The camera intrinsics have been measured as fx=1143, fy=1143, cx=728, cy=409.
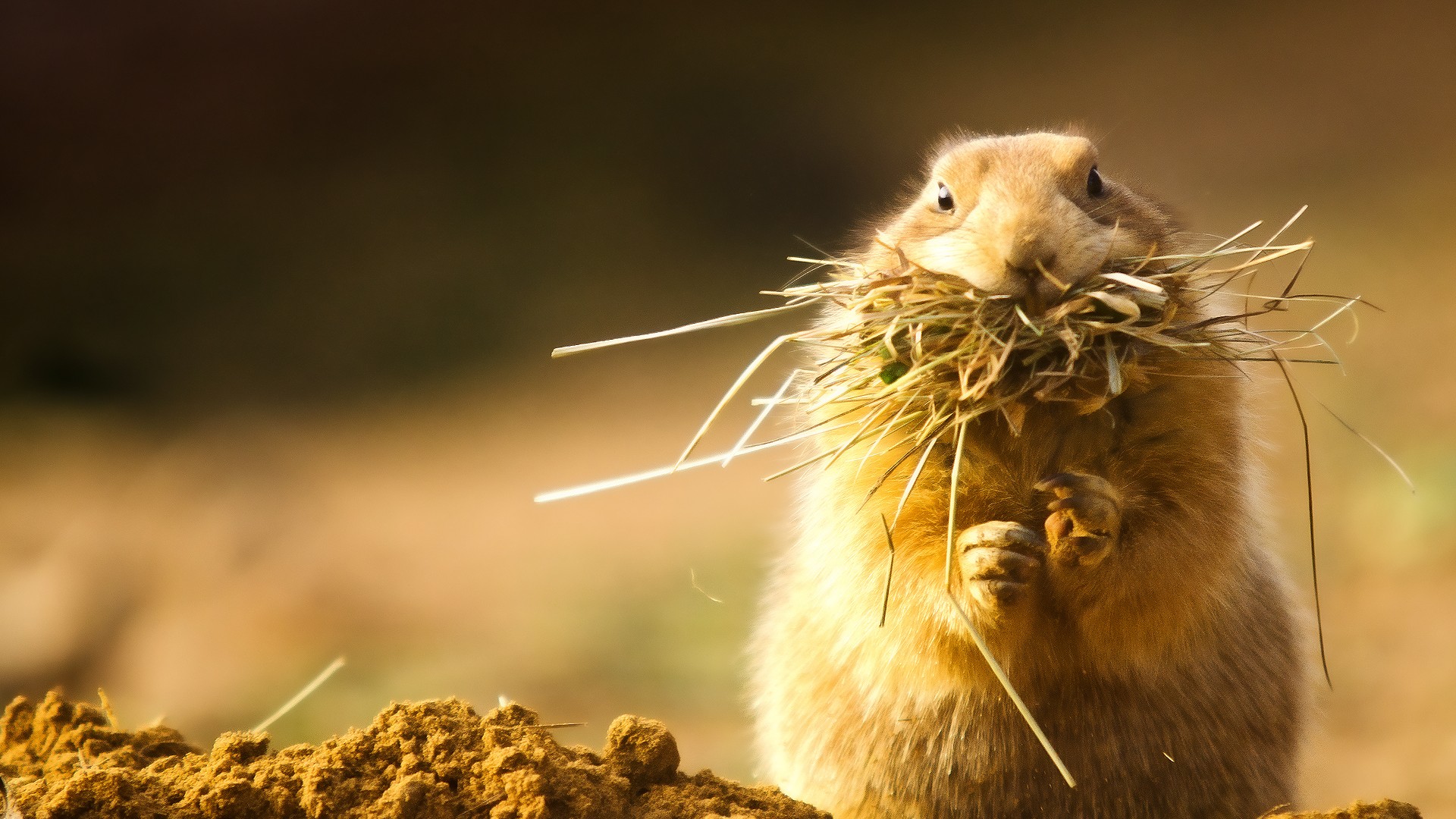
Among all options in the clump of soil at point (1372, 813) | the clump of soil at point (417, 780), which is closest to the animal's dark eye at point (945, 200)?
the clump of soil at point (417, 780)

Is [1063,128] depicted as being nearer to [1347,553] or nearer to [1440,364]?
[1347,553]

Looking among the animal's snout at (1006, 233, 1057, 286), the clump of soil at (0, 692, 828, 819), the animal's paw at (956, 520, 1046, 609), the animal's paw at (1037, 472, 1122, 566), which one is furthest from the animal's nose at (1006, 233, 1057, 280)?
the clump of soil at (0, 692, 828, 819)

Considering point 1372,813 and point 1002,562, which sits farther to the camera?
→ point 1002,562

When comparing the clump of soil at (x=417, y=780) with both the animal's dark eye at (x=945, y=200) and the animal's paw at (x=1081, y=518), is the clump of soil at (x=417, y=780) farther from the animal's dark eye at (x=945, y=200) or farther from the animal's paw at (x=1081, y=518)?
the animal's dark eye at (x=945, y=200)

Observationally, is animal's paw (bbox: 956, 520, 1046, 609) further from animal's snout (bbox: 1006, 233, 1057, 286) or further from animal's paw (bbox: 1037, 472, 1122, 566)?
animal's snout (bbox: 1006, 233, 1057, 286)

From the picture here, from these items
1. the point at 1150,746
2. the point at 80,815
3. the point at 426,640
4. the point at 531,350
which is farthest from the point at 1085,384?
the point at 531,350

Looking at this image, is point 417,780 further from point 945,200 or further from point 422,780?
point 945,200

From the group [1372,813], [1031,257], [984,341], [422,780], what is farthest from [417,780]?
[1372,813]
